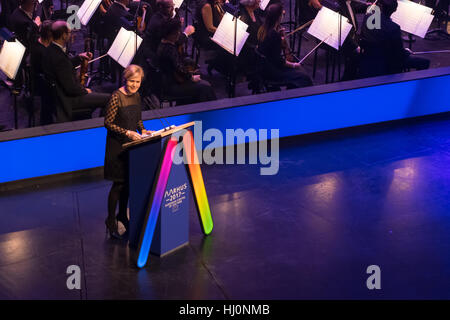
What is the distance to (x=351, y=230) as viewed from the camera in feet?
17.8

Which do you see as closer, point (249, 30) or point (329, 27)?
point (329, 27)

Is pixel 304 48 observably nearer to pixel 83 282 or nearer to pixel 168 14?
pixel 168 14

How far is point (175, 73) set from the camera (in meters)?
7.14

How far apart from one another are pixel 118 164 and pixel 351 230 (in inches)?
71.7

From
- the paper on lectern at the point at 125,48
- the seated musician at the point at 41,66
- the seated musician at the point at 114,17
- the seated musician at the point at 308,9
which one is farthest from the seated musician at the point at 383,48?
the seated musician at the point at 41,66

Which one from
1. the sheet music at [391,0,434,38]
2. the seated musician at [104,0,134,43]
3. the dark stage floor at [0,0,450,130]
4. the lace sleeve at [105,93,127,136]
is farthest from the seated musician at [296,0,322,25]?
the lace sleeve at [105,93,127,136]

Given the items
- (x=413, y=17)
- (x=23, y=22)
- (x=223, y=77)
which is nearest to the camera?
(x=23, y=22)

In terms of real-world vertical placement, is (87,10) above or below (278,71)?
above

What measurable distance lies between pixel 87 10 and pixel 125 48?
1443mm

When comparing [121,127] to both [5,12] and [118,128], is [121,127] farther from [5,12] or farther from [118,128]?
[5,12]

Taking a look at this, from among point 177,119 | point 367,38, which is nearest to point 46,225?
point 177,119

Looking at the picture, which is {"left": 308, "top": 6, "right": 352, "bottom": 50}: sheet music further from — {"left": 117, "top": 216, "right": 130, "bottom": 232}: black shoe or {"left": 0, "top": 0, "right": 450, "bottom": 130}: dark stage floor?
{"left": 117, "top": 216, "right": 130, "bottom": 232}: black shoe

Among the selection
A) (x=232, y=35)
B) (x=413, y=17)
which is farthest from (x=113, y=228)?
(x=413, y=17)

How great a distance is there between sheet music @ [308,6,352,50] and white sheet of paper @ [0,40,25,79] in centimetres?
323
